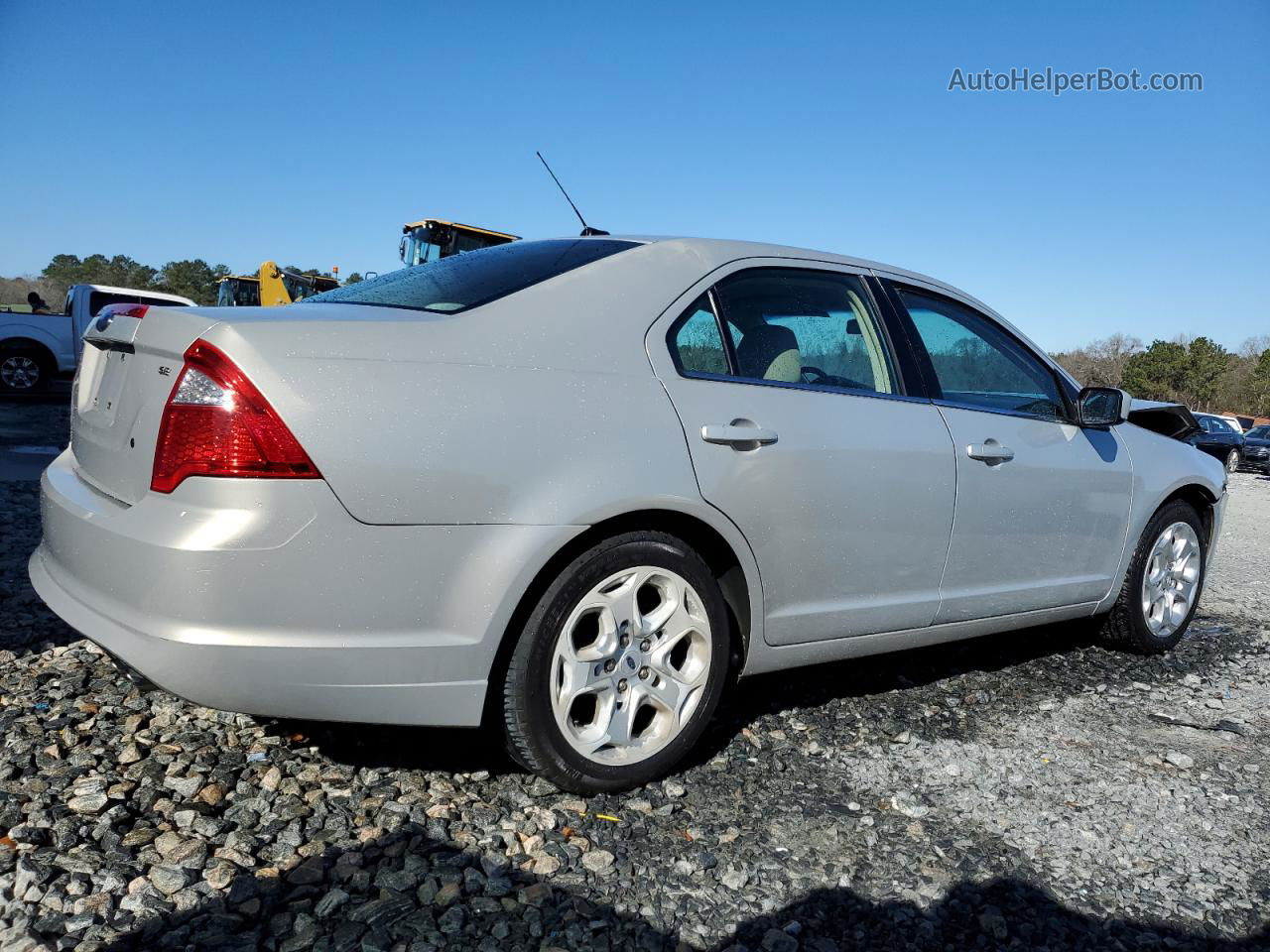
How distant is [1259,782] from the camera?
3094 millimetres

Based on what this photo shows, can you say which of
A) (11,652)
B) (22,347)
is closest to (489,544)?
(11,652)

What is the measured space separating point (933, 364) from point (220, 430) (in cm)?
244

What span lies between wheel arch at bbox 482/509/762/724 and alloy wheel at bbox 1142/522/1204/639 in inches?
93.1

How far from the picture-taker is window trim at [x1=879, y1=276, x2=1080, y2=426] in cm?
350

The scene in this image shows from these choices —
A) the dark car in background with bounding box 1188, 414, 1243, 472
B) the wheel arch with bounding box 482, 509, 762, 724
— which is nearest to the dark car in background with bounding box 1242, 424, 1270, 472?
the dark car in background with bounding box 1188, 414, 1243, 472

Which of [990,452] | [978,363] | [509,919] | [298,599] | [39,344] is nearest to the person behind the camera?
[509,919]

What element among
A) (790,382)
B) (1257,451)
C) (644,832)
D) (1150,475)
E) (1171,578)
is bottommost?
(1257,451)

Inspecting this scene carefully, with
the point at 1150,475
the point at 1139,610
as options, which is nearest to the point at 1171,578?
the point at 1139,610

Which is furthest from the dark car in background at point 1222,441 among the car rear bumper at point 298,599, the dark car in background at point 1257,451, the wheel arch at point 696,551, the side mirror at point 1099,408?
the car rear bumper at point 298,599

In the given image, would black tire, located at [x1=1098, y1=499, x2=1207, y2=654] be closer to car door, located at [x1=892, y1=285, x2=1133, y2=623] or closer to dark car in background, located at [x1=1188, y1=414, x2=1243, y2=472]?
car door, located at [x1=892, y1=285, x2=1133, y2=623]

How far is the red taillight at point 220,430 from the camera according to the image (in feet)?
7.11

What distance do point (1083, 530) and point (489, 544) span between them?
264 cm

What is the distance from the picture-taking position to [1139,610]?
4.32 m

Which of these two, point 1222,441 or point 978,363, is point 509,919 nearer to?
point 978,363
